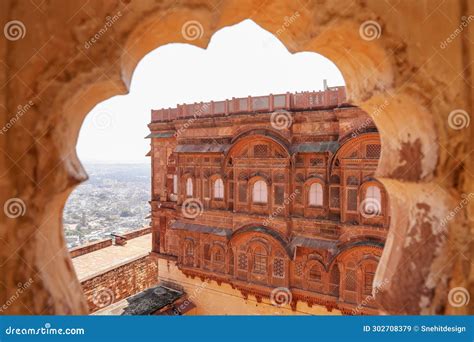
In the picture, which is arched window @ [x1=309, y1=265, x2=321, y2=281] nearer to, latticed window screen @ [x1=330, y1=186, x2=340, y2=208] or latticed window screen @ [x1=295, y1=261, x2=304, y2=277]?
latticed window screen @ [x1=295, y1=261, x2=304, y2=277]

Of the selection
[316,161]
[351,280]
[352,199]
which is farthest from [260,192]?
[351,280]

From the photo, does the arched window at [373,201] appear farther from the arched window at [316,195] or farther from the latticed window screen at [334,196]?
the arched window at [316,195]

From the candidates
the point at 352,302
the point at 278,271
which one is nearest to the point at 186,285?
the point at 278,271

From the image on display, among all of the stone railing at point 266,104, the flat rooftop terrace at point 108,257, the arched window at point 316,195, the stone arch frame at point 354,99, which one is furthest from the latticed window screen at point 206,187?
the stone arch frame at point 354,99

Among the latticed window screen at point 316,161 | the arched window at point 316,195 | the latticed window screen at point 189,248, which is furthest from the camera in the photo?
the latticed window screen at point 189,248

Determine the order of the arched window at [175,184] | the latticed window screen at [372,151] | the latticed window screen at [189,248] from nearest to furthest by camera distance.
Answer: the latticed window screen at [372,151] → the latticed window screen at [189,248] → the arched window at [175,184]

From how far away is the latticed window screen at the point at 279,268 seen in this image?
11.1 m

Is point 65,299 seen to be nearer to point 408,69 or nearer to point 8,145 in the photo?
point 8,145

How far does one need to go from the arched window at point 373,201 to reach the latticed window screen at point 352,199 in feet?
1.05

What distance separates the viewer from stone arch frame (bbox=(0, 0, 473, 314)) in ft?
Answer: 2.78

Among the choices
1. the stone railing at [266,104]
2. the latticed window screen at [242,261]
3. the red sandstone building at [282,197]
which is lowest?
the latticed window screen at [242,261]

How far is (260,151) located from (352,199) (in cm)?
373

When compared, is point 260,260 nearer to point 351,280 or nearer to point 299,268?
point 299,268

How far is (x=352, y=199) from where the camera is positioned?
33.1 ft
